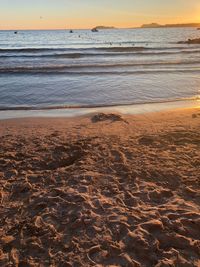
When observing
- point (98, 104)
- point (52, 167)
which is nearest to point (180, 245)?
point (52, 167)

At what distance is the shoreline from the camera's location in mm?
9156

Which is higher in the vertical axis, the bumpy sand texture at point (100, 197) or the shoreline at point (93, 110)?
the shoreline at point (93, 110)

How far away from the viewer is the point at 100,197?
14.4ft

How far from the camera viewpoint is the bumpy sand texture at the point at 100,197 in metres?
3.36

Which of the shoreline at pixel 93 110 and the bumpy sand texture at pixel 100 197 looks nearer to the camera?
the bumpy sand texture at pixel 100 197

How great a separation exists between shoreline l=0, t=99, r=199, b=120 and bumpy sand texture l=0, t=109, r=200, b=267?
187cm

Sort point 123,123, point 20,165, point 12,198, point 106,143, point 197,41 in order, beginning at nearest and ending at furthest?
point 12,198 → point 20,165 → point 106,143 → point 123,123 → point 197,41

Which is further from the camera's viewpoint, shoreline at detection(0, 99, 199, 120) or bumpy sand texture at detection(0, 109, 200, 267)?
shoreline at detection(0, 99, 199, 120)

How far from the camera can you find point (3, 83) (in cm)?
1446

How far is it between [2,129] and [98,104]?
12.4 ft

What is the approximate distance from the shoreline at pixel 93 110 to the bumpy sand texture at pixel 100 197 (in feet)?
6.12

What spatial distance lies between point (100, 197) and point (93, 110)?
558cm

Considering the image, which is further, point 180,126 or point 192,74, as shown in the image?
point 192,74

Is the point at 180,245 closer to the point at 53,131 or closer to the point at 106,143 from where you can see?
the point at 106,143
